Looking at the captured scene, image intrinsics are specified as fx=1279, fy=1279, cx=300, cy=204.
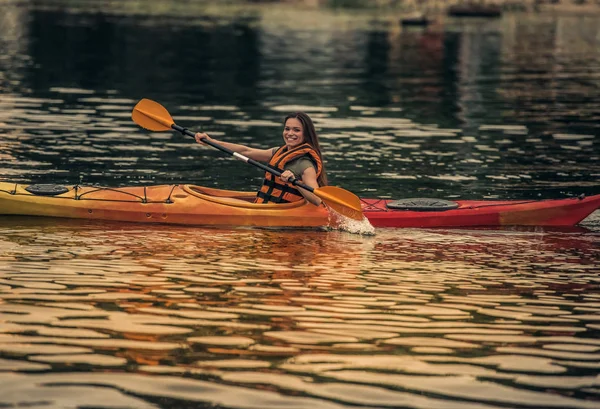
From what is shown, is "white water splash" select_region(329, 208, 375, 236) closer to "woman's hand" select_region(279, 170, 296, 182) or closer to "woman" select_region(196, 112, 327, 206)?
"woman" select_region(196, 112, 327, 206)

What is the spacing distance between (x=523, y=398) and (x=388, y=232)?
5.37 metres

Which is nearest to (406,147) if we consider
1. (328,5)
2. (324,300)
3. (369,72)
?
(324,300)

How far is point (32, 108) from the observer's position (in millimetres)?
22344

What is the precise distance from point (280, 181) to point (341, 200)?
76 cm

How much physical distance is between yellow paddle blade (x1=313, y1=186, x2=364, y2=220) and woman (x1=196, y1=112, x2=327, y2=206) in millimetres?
199

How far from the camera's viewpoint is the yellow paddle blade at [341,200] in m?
11.1

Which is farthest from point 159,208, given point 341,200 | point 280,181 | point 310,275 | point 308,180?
point 310,275

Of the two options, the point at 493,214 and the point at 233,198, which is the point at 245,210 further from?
the point at 493,214

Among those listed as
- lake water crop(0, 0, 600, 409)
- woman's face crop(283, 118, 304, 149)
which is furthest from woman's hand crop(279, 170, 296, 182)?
lake water crop(0, 0, 600, 409)

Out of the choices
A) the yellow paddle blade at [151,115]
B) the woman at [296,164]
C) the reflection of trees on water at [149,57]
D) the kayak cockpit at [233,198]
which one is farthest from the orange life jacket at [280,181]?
the reflection of trees on water at [149,57]

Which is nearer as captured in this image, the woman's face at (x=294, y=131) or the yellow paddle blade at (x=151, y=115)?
the woman's face at (x=294, y=131)

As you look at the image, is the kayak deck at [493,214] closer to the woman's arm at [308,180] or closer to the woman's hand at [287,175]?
the woman's arm at [308,180]

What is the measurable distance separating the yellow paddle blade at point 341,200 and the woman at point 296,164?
0.20 meters

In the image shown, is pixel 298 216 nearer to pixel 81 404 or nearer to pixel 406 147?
pixel 81 404
